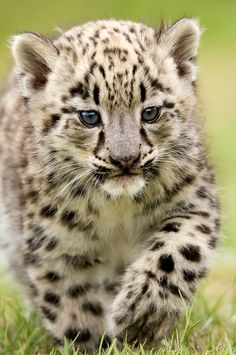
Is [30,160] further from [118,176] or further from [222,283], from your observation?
[222,283]

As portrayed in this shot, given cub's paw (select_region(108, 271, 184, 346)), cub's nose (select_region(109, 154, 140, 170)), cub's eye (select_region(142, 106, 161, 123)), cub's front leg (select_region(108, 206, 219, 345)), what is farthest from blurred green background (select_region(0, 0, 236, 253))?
cub's nose (select_region(109, 154, 140, 170))

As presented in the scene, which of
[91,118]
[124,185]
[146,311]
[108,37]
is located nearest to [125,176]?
[124,185]

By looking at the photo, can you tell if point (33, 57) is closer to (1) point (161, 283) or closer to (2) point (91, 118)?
(2) point (91, 118)

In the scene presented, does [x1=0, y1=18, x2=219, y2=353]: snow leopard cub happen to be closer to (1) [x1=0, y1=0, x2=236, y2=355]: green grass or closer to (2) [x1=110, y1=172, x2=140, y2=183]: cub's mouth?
(2) [x1=110, y1=172, x2=140, y2=183]: cub's mouth

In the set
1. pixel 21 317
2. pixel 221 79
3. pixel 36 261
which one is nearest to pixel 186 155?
pixel 36 261

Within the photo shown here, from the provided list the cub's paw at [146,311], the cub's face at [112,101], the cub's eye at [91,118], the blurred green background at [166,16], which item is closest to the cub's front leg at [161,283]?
the cub's paw at [146,311]

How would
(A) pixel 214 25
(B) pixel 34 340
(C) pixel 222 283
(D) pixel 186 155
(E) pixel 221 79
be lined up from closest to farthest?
(D) pixel 186 155, (B) pixel 34 340, (C) pixel 222 283, (E) pixel 221 79, (A) pixel 214 25
